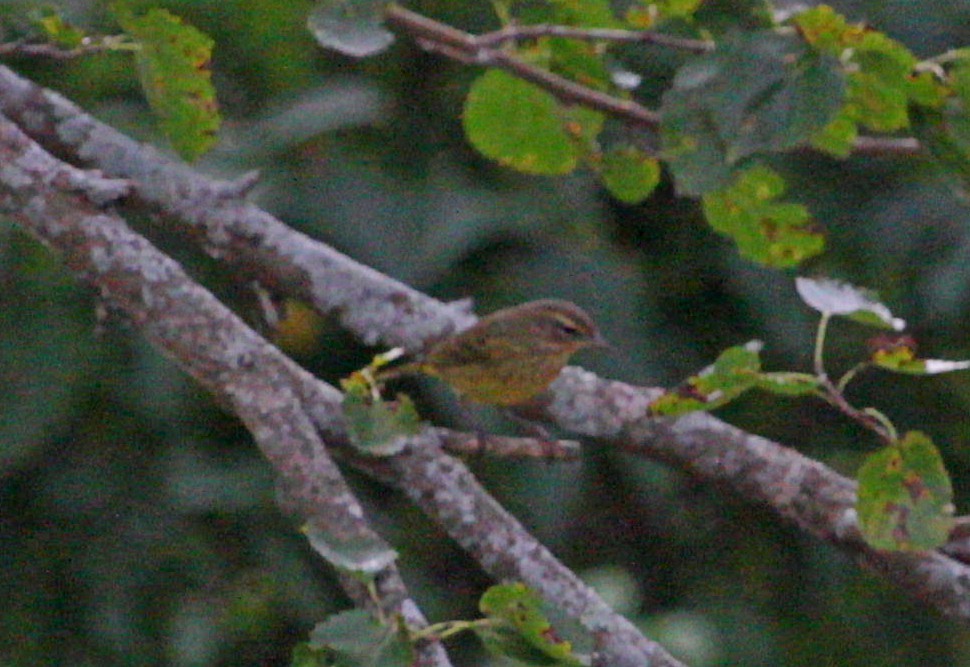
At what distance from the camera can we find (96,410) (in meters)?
3.21

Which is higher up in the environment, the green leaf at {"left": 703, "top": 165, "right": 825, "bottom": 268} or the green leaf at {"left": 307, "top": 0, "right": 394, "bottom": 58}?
the green leaf at {"left": 307, "top": 0, "right": 394, "bottom": 58}

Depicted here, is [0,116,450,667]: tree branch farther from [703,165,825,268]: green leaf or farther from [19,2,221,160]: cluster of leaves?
[703,165,825,268]: green leaf

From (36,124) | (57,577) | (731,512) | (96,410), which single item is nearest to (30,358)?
(96,410)

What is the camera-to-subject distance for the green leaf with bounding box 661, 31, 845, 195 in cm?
183

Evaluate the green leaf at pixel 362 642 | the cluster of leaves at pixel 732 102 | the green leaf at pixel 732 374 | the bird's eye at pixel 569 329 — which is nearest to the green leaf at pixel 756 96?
the cluster of leaves at pixel 732 102

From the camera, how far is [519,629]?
152 cm

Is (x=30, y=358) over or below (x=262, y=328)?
below

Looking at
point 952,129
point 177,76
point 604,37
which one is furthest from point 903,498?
Result: point 177,76

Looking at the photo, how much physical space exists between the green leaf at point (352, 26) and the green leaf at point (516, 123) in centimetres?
24

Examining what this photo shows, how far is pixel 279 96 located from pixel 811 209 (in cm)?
100

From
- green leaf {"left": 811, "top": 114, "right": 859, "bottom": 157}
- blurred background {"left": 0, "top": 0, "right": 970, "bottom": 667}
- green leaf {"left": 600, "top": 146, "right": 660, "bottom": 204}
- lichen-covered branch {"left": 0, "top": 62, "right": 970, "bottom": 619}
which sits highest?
green leaf {"left": 811, "top": 114, "right": 859, "bottom": 157}

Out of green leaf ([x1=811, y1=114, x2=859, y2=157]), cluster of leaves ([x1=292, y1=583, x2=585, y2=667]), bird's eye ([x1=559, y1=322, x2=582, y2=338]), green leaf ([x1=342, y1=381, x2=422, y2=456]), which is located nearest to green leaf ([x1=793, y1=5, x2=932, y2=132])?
green leaf ([x1=811, y1=114, x2=859, y2=157])

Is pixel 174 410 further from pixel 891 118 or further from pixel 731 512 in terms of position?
pixel 891 118

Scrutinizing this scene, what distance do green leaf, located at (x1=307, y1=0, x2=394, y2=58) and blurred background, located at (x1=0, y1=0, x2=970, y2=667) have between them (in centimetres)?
102
